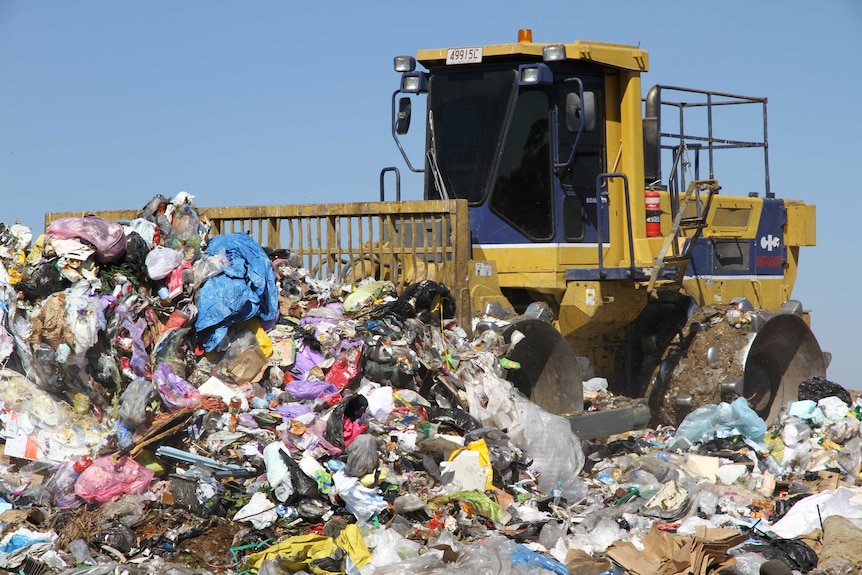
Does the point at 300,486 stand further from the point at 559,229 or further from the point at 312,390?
the point at 559,229

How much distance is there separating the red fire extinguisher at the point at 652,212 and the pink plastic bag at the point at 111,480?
416 centimetres

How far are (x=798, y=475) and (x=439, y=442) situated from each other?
273cm

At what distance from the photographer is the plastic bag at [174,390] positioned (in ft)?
19.8

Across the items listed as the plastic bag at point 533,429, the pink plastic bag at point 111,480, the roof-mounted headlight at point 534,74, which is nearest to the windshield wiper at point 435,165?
the roof-mounted headlight at point 534,74

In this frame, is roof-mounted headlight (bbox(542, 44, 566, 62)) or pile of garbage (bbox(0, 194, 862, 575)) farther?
roof-mounted headlight (bbox(542, 44, 566, 62))

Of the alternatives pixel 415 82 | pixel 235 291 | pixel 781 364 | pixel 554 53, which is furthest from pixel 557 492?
pixel 415 82

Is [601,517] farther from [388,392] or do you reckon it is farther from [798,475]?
[798,475]

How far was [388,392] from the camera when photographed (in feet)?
21.0

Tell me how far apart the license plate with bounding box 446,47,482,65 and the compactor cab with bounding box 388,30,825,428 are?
0.01m

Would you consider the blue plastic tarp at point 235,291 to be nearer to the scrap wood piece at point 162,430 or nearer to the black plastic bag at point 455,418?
the scrap wood piece at point 162,430

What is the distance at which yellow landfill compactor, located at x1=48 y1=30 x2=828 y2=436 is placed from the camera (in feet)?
23.9

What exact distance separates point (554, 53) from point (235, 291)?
9.04 feet

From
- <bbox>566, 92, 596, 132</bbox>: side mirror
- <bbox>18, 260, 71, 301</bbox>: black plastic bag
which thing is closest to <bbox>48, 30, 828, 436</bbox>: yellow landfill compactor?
<bbox>566, 92, 596, 132</bbox>: side mirror

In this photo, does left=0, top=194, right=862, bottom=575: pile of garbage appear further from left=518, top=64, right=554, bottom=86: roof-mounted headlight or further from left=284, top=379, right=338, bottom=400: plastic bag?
left=518, top=64, right=554, bottom=86: roof-mounted headlight
